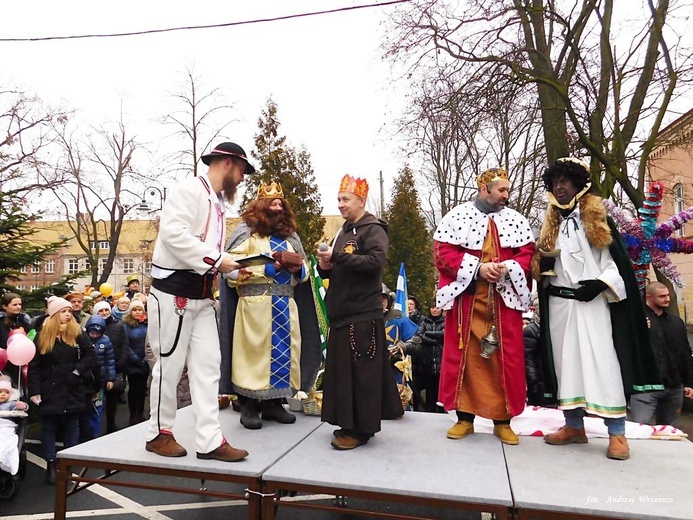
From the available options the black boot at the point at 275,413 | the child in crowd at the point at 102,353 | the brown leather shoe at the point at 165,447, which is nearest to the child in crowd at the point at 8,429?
the child in crowd at the point at 102,353

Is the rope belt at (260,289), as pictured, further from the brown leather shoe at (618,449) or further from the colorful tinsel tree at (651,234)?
the colorful tinsel tree at (651,234)

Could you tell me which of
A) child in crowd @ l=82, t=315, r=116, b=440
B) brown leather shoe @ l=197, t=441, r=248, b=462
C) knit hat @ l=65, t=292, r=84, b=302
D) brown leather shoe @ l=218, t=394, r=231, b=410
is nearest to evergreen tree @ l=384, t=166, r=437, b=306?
knit hat @ l=65, t=292, r=84, b=302

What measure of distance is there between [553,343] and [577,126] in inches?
187

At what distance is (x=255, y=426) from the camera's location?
4004mm

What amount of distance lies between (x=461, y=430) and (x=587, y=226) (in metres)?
1.61

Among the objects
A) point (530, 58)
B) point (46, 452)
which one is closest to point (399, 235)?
point (530, 58)

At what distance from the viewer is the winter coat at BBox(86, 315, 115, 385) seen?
20.1 ft

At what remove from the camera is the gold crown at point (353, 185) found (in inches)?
149

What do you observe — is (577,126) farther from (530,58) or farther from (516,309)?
(516,309)

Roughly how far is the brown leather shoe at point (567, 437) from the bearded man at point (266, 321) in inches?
71.2

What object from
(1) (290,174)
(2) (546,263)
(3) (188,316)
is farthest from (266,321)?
(1) (290,174)

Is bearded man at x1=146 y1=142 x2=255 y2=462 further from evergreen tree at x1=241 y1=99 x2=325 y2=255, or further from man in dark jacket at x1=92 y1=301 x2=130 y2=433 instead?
evergreen tree at x1=241 y1=99 x2=325 y2=255

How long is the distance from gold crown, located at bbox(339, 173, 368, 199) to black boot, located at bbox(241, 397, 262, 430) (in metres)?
1.76

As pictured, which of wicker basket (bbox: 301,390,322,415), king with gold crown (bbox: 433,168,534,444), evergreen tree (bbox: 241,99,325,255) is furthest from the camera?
evergreen tree (bbox: 241,99,325,255)
